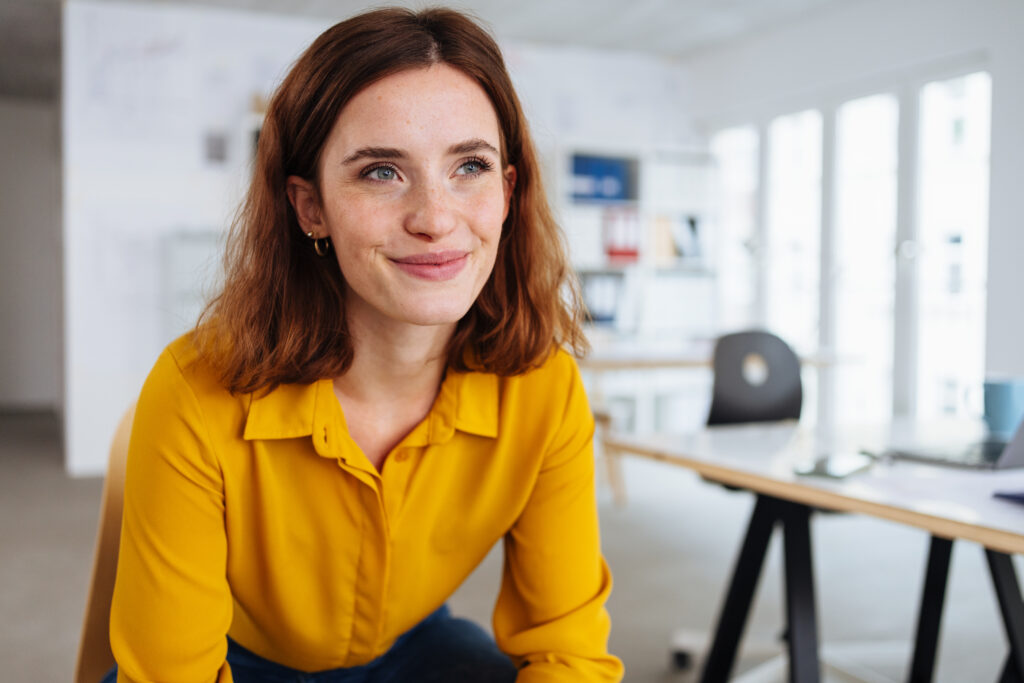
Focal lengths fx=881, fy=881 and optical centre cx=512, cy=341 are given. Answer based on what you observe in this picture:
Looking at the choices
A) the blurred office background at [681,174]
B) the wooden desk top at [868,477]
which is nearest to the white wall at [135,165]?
the blurred office background at [681,174]

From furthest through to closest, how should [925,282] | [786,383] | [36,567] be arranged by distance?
[925,282]
[36,567]
[786,383]

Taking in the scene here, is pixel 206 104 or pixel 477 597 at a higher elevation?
pixel 206 104

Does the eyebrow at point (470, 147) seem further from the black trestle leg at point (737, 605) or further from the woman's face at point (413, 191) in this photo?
the black trestle leg at point (737, 605)

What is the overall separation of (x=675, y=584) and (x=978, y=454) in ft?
5.07

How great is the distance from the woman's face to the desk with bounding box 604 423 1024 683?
0.69 metres

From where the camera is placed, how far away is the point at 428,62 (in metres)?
0.97

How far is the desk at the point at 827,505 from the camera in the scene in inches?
48.1

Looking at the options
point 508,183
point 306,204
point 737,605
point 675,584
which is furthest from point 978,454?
point 675,584

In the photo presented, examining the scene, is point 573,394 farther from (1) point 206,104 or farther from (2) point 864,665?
(1) point 206,104

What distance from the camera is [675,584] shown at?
2979mm

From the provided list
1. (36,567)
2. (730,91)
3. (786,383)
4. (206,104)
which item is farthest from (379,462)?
(730,91)

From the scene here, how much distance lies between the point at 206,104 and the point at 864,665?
452 cm

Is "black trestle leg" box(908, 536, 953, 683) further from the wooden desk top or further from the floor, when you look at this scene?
the floor

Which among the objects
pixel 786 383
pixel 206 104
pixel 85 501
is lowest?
pixel 85 501
